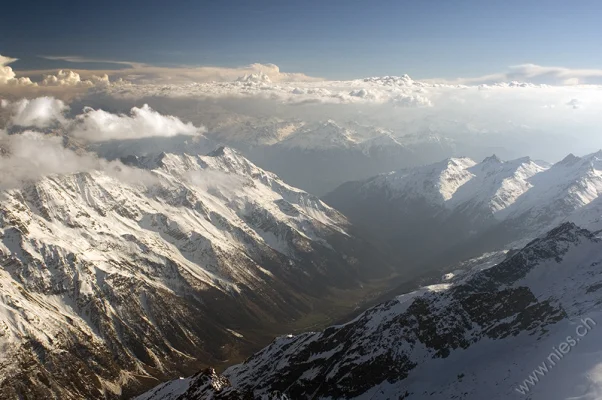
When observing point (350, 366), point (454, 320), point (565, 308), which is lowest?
point (350, 366)

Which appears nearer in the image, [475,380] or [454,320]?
[475,380]

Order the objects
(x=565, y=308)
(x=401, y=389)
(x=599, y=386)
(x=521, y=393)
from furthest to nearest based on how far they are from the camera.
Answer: (x=565, y=308), (x=401, y=389), (x=521, y=393), (x=599, y=386)

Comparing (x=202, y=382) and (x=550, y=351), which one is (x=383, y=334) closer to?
(x=550, y=351)

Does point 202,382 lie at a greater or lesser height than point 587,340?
lesser

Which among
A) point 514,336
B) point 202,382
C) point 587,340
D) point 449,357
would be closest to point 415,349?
point 449,357

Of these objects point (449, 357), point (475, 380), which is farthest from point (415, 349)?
point (475, 380)

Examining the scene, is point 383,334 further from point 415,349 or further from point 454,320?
point 454,320

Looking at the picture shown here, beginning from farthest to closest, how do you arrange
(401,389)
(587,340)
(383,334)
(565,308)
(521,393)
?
1. (383,334)
2. (565,308)
3. (401,389)
4. (587,340)
5. (521,393)

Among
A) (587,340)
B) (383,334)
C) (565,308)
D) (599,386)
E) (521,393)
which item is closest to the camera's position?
(599,386)

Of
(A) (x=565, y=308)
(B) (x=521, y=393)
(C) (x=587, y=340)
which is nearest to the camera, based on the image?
(B) (x=521, y=393)
